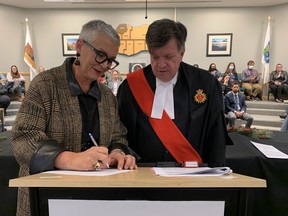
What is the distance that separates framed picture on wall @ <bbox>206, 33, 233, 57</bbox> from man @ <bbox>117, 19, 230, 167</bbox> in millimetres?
8710

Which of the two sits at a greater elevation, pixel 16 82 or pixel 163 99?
pixel 163 99

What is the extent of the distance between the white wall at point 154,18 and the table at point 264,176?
8.24 meters

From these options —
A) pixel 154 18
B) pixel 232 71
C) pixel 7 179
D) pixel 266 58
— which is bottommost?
pixel 7 179

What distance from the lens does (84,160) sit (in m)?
0.78

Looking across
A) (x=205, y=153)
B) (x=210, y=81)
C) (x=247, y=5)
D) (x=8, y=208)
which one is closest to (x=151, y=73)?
(x=210, y=81)

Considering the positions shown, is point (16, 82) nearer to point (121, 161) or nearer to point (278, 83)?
point (121, 161)

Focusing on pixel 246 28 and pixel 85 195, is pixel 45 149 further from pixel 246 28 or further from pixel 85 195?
pixel 246 28

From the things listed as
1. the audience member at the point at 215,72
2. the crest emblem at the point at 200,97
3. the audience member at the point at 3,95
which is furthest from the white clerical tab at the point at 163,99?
the audience member at the point at 215,72

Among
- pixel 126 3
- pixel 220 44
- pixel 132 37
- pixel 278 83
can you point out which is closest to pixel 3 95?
pixel 132 37

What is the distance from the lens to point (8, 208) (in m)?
1.95

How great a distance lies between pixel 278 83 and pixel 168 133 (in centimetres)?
811

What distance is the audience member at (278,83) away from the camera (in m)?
8.14

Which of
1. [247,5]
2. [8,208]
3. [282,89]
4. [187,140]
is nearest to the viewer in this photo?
[187,140]

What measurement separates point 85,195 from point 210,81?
1.06 metres
